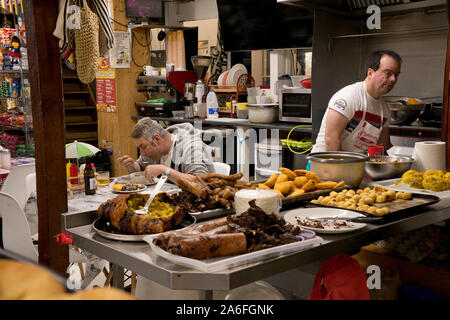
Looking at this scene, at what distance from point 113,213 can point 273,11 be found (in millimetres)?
4613

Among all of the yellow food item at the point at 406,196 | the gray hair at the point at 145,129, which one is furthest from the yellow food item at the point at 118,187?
the yellow food item at the point at 406,196

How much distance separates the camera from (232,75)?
248 inches

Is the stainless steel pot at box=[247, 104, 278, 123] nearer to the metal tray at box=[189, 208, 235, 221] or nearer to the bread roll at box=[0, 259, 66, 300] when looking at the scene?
the metal tray at box=[189, 208, 235, 221]

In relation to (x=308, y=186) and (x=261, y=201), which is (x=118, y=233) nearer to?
(x=261, y=201)

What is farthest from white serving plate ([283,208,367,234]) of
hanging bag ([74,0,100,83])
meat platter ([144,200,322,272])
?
hanging bag ([74,0,100,83])

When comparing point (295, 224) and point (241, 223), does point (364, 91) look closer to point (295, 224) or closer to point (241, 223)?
point (295, 224)

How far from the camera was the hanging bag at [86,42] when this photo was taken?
252 cm

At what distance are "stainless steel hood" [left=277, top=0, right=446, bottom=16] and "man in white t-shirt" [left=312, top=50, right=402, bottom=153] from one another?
1.14 m

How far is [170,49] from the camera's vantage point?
286 inches

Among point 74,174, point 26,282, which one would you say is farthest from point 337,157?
point 26,282

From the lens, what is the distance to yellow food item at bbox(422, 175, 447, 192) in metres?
2.52

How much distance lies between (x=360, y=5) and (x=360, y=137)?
2036 mm

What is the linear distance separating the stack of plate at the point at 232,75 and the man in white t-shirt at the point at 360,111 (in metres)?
2.65
